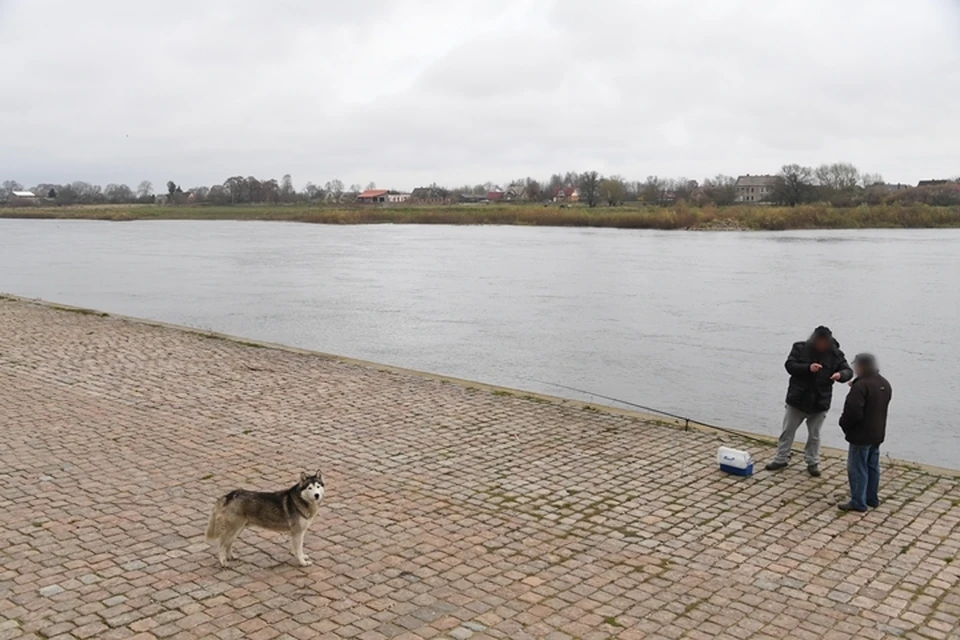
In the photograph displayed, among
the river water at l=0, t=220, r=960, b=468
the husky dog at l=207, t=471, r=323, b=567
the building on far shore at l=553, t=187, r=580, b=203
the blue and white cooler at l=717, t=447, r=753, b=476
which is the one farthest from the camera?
the building on far shore at l=553, t=187, r=580, b=203

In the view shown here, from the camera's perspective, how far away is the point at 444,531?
19.5 ft

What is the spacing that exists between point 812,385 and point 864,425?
3.19ft

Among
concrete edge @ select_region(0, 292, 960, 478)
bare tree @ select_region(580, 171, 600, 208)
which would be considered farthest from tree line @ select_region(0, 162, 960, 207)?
concrete edge @ select_region(0, 292, 960, 478)

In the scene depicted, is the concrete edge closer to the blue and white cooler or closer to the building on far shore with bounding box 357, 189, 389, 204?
the blue and white cooler

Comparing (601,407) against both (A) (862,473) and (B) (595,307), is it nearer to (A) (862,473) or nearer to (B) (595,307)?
(A) (862,473)

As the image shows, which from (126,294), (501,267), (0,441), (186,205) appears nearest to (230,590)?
(0,441)

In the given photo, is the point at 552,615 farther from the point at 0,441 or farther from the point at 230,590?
the point at 0,441

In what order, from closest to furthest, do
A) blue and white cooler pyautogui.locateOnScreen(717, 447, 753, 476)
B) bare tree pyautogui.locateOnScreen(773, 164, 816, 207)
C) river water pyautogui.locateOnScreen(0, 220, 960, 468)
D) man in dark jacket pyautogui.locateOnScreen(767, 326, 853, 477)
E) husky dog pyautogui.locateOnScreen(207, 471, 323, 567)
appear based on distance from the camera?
husky dog pyautogui.locateOnScreen(207, 471, 323, 567) < man in dark jacket pyautogui.locateOnScreen(767, 326, 853, 477) < blue and white cooler pyautogui.locateOnScreen(717, 447, 753, 476) < river water pyautogui.locateOnScreen(0, 220, 960, 468) < bare tree pyautogui.locateOnScreen(773, 164, 816, 207)

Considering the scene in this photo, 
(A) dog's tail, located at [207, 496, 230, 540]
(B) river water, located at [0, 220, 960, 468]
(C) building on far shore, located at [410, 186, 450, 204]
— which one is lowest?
(B) river water, located at [0, 220, 960, 468]

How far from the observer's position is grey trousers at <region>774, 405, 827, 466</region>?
7.28 metres

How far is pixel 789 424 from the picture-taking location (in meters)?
7.42

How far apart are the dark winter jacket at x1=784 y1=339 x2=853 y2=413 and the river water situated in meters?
2.92

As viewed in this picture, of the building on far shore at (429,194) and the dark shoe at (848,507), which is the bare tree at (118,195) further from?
the dark shoe at (848,507)

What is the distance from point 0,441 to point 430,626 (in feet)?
17.2
